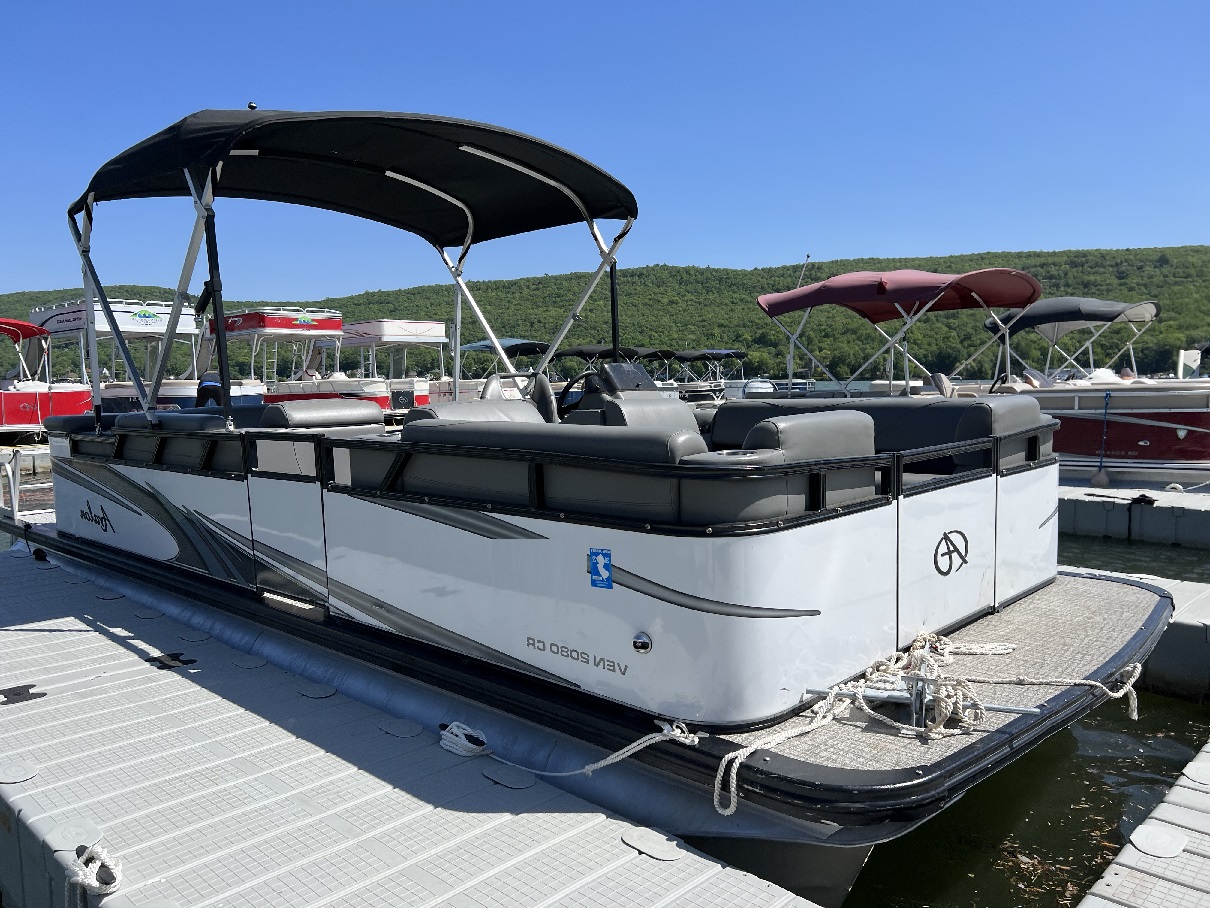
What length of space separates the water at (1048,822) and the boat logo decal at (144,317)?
2432 centimetres

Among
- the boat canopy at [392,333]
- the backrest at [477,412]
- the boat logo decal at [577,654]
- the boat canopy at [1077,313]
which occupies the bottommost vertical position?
the boat logo decal at [577,654]

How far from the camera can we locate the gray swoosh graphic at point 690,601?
2.83 meters

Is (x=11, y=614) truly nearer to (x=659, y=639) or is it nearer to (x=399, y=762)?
(x=399, y=762)

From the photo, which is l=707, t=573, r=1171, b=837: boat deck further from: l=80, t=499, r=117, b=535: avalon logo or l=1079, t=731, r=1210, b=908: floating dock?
l=80, t=499, r=117, b=535: avalon logo

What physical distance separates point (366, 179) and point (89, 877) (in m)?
4.70

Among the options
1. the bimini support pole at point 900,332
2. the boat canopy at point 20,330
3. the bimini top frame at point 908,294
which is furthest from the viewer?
the boat canopy at point 20,330

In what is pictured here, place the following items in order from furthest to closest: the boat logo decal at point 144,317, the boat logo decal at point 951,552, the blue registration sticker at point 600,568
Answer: the boat logo decal at point 144,317 → the boat logo decal at point 951,552 → the blue registration sticker at point 600,568

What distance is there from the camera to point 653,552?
116 inches

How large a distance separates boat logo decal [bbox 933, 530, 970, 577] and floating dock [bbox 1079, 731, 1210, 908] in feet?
3.65

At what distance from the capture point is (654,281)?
303 ft

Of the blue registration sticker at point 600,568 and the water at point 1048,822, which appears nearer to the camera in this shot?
the blue registration sticker at point 600,568

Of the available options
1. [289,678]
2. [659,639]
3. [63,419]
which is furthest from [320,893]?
[63,419]

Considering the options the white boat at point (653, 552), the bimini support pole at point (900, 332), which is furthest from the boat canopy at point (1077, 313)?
the white boat at point (653, 552)

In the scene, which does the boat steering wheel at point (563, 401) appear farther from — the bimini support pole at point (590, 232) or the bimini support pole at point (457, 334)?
the bimini support pole at point (457, 334)
